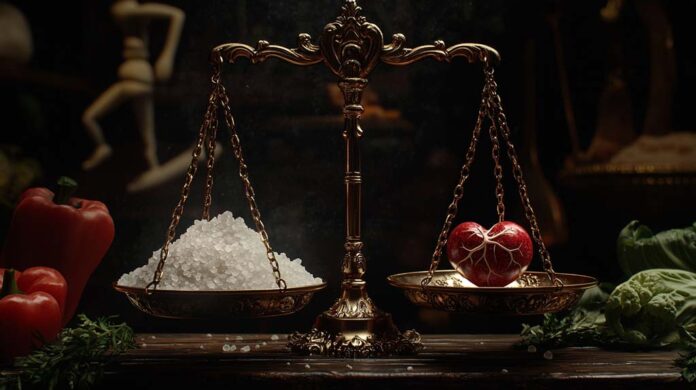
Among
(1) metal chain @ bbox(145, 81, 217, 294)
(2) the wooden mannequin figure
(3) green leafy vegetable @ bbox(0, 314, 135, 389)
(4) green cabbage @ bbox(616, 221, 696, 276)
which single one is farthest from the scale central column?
(2) the wooden mannequin figure

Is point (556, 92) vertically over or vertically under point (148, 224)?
over

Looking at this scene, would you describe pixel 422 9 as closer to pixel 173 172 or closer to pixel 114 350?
pixel 173 172

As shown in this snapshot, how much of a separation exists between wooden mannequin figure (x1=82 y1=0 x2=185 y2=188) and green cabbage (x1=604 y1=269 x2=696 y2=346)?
1224 millimetres

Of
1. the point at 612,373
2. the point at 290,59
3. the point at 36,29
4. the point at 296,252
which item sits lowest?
the point at 612,373

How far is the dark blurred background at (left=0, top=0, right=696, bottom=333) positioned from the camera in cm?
226

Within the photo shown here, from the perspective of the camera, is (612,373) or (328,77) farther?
(328,77)

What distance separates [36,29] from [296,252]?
3.02ft

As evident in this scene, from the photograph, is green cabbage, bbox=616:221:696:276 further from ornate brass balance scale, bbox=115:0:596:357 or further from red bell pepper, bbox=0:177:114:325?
red bell pepper, bbox=0:177:114:325

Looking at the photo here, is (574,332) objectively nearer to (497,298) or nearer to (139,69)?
(497,298)

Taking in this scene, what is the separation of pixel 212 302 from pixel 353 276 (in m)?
0.34

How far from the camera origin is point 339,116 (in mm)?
2277

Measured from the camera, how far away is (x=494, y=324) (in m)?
2.35

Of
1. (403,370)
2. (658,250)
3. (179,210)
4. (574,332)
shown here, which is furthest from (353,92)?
(658,250)

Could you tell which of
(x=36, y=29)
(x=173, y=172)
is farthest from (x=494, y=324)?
(x=36, y=29)
